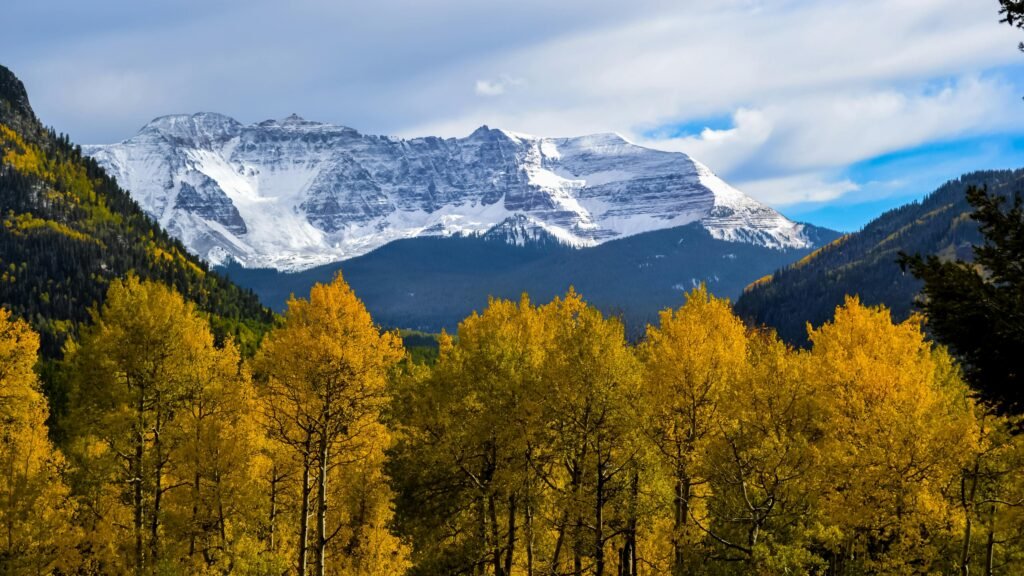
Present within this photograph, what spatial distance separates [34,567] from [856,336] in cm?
3911

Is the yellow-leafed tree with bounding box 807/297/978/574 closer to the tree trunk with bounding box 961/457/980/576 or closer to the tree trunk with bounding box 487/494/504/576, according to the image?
the tree trunk with bounding box 961/457/980/576

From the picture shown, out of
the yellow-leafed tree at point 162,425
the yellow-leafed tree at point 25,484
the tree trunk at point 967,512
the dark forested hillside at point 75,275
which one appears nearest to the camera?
the tree trunk at point 967,512

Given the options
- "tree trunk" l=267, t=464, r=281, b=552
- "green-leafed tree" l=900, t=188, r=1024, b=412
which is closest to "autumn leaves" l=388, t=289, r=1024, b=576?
"tree trunk" l=267, t=464, r=281, b=552

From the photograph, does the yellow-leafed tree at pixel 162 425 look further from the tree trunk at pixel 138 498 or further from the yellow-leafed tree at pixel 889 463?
the yellow-leafed tree at pixel 889 463

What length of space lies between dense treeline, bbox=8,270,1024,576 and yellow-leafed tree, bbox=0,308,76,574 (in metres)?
0.24

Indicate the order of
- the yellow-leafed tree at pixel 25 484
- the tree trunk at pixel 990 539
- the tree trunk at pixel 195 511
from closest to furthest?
the tree trunk at pixel 990 539
the tree trunk at pixel 195 511
the yellow-leafed tree at pixel 25 484

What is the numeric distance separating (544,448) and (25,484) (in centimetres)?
2442

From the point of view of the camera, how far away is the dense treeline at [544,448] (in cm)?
2777

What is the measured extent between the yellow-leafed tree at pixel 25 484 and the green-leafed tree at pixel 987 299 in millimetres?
36100

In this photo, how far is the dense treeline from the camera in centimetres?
2777

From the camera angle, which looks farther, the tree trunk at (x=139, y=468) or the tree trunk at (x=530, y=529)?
the tree trunk at (x=139, y=468)

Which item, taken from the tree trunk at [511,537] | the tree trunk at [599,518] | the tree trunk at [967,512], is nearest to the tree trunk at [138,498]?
the tree trunk at [511,537]

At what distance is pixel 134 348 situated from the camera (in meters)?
30.5

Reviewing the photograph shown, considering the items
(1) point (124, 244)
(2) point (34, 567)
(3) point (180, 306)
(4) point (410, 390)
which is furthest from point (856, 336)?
(1) point (124, 244)
